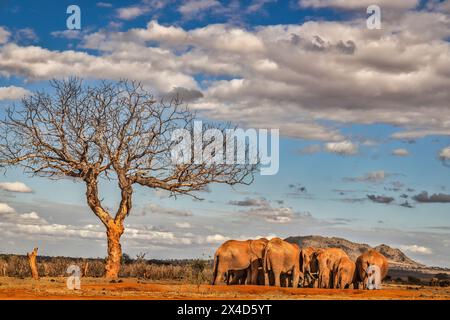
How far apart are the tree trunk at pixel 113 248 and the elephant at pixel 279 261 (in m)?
8.63

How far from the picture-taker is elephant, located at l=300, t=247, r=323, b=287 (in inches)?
1423

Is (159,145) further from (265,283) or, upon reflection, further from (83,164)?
(265,283)

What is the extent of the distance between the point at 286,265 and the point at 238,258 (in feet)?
7.75

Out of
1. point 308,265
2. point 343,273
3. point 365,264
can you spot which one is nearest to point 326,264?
point 343,273

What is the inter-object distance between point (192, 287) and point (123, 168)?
9620mm

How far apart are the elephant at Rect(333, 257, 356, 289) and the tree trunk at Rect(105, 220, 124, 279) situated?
11628 millimetres

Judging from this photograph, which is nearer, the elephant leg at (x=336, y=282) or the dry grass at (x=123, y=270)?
the elephant leg at (x=336, y=282)

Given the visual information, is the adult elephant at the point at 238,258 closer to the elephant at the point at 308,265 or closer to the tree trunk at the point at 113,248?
the elephant at the point at 308,265

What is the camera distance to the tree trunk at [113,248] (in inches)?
1505

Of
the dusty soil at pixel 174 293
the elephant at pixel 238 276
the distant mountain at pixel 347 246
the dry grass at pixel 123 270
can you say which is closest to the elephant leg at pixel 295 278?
the elephant at pixel 238 276

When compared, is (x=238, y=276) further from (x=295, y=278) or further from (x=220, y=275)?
(x=295, y=278)

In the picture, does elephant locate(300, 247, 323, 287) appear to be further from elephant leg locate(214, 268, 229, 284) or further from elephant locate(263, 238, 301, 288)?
elephant leg locate(214, 268, 229, 284)

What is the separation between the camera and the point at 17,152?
129 ft
